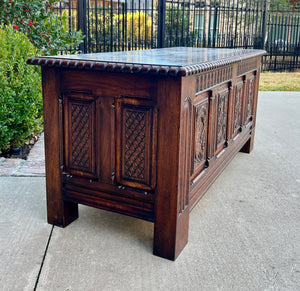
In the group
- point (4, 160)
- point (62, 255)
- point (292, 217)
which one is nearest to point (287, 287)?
point (292, 217)

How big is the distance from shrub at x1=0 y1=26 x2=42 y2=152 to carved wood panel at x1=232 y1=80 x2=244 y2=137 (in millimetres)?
1910

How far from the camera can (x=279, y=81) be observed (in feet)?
34.8

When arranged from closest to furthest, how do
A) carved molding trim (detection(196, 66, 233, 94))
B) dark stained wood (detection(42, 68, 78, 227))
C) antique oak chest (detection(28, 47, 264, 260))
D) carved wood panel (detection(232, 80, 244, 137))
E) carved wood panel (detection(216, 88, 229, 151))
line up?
1. antique oak chest (detection(28, 47, 264, 260))
2. carved molding trim (detection(196, 66, 233, 94))
3. dark stained wood (detection(42, 68, 78, 227))
4. carved wood panel (detection(216, 88, 229, 151))
5. carved wood panel (detection(232, 80, 244, 137))

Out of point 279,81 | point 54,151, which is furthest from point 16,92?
point 279,81

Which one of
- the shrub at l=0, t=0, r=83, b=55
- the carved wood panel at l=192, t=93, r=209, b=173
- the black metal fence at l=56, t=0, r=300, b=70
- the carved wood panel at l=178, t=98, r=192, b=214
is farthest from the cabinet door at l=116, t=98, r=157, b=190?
the black metal fence at l=56, t=0, r=300, b=70

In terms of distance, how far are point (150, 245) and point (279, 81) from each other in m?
9.40

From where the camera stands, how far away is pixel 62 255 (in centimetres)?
211

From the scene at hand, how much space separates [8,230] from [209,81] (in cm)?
153

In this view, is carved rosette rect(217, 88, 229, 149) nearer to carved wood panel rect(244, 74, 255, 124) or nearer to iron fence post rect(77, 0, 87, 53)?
carved wood panel rect(244, 74, 255, 124)

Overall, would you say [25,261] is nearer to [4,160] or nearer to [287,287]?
[287,287]

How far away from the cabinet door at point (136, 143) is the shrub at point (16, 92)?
1.72 m

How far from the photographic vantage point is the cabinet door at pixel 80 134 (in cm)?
221

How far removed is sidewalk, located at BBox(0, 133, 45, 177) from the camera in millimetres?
3275

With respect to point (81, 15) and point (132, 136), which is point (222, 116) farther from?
point (81, 15)
